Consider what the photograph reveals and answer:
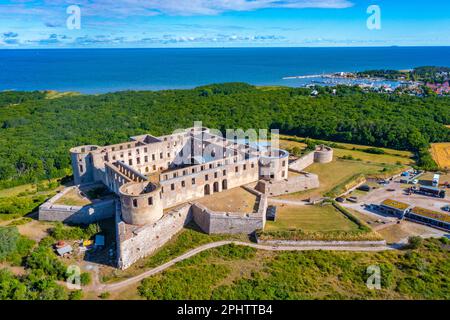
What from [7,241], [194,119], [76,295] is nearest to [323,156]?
[194,119]

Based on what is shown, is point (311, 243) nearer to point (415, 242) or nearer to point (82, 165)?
point (415, 242)

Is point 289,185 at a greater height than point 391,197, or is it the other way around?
point 289,185

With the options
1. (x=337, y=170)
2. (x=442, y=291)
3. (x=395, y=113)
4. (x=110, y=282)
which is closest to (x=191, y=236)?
(x=110, y=282)

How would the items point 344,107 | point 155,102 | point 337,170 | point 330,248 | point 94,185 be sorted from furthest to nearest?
point 155,102 → point 344,107 → point 337,170 → point 94,185 → point 330,248

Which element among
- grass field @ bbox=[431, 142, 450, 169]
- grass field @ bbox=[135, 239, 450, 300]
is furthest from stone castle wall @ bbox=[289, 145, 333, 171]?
grass field @ bbox=[135, 239, 450, 300]

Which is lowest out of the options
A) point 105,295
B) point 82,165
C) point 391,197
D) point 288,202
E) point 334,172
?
point 105,295

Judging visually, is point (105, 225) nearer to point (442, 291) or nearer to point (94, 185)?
point (94, 185)
